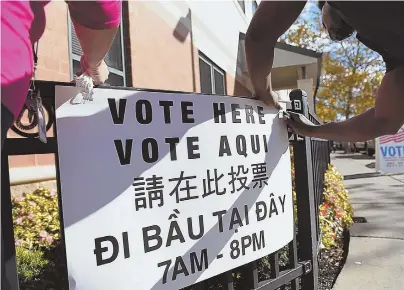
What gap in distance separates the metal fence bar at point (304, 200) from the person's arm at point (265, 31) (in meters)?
0.70

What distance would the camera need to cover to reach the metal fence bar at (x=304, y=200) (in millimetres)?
2539

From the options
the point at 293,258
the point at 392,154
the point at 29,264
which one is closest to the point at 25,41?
the point at 29,264

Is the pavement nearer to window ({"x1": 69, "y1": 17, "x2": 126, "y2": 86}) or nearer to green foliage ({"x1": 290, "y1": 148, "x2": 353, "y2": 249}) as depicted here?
green foliage ({"x1": 290, "y1": 148, "x2": 353, "y2": 249})

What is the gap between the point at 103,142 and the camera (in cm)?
147

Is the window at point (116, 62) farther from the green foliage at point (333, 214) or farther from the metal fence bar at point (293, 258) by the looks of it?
the metal fence bar at point (293, 258)

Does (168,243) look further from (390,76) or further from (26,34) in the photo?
(390,76)

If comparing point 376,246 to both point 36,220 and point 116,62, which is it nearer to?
point 36,220

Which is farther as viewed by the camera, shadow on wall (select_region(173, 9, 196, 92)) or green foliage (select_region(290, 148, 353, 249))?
shadow on wall (select_region(173, 9, 196, 92))

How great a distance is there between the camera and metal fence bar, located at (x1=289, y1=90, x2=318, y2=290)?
8.33 ft

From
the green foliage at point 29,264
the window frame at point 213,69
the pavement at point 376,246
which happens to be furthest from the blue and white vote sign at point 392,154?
the green foliage at point 29,264

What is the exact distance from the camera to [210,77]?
884cm

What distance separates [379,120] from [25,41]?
60.4 inches

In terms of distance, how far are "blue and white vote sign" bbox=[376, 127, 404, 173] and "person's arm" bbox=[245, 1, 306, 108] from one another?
11.1 m

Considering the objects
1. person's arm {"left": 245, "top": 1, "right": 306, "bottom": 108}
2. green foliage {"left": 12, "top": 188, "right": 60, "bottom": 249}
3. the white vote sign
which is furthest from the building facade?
person's arm {"left": 245, "top": 1, "right": 306, "bottom": 108}
